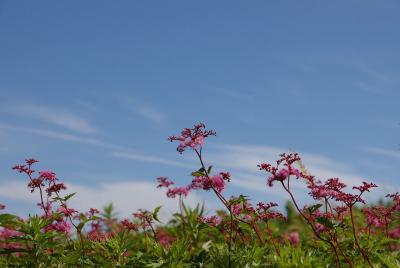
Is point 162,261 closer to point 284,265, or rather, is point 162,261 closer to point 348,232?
point 284,265

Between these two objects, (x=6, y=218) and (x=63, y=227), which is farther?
(x=63, y=227)

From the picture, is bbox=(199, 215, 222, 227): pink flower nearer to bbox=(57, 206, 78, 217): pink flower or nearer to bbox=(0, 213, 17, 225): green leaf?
bbox=(57, 206, 78, 217): pink flower

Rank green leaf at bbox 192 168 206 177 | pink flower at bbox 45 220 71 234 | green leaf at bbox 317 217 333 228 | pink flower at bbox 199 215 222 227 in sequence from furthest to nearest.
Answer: pink flower at bbox 45 220 71 234, pink flower at bbox 199 215 222 227, green leaf at bbox 192 168 206 177, green leaf at bbox 317 217 333 228

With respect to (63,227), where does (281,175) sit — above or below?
above

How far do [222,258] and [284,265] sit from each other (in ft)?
3.22

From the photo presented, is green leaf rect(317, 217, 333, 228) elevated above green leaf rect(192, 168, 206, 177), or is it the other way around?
green leaf rect(192, 168, 206, 177)

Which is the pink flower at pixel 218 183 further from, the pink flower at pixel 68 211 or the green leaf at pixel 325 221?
the pink flower at pixel 68 211

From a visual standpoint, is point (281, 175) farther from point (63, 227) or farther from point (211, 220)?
point (63, 227)

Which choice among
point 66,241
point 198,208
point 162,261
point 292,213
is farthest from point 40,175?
point 292,213

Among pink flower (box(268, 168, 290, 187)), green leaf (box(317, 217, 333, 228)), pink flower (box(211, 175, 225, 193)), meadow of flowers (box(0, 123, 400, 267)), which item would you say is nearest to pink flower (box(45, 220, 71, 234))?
meadow of flowers (box(0, 123, 400, 267))

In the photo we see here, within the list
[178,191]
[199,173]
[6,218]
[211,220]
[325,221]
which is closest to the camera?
[325,221]

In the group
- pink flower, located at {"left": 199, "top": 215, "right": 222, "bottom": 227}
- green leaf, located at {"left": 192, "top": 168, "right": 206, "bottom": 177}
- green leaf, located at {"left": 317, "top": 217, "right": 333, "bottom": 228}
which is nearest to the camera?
green leaf, located at {"left": 317, "top": 217, "right": 333, "bottom": 228}

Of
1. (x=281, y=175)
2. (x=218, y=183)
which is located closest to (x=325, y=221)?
(x=281, y=175)

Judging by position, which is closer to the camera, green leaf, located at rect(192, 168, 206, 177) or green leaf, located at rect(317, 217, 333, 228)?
green leaf, located at rect(317, 217, 333, 228)
